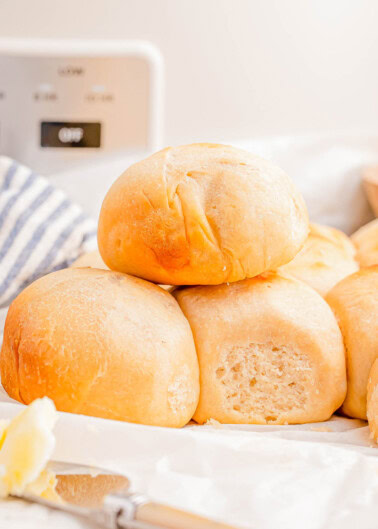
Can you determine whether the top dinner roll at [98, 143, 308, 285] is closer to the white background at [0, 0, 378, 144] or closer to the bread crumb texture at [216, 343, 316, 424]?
the bread crumb texture at [216, 343, 316, 424]

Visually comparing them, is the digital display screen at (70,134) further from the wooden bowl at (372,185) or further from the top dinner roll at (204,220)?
the top dinner roll at (204,220)

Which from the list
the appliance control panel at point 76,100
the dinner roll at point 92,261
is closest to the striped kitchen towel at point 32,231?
the dinner roll at point 92,261

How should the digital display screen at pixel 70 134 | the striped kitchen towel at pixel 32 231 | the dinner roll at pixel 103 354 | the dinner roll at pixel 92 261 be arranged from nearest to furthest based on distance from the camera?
the dinner roll at pixel 103 354 < the dinner roll at pixel 92 261 < the striped kitchen towel at pixel 32 231 < the digital display screen at pixel 70 134

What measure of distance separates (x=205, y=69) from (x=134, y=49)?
0.17 m

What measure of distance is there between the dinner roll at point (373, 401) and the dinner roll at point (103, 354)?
0.16m

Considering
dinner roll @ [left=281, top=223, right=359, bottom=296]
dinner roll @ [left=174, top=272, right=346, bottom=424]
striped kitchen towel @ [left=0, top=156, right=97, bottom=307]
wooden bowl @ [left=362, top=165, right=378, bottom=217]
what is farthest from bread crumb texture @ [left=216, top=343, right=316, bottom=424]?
wooden bowl @ [left=362, top=165, right=378, bottom=217]

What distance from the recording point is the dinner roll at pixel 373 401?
0.60 metres

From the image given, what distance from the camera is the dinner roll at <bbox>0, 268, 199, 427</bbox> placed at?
580 mm

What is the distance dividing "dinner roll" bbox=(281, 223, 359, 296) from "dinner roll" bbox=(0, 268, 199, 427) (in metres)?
0.20

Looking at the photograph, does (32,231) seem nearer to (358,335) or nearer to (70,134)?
(70,134)

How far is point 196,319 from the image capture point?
2.14 ft

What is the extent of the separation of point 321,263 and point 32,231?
535mm

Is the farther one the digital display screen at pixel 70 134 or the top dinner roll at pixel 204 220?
the digital display screen at pixel 70 134

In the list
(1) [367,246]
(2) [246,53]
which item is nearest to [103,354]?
(1) [367,246]
